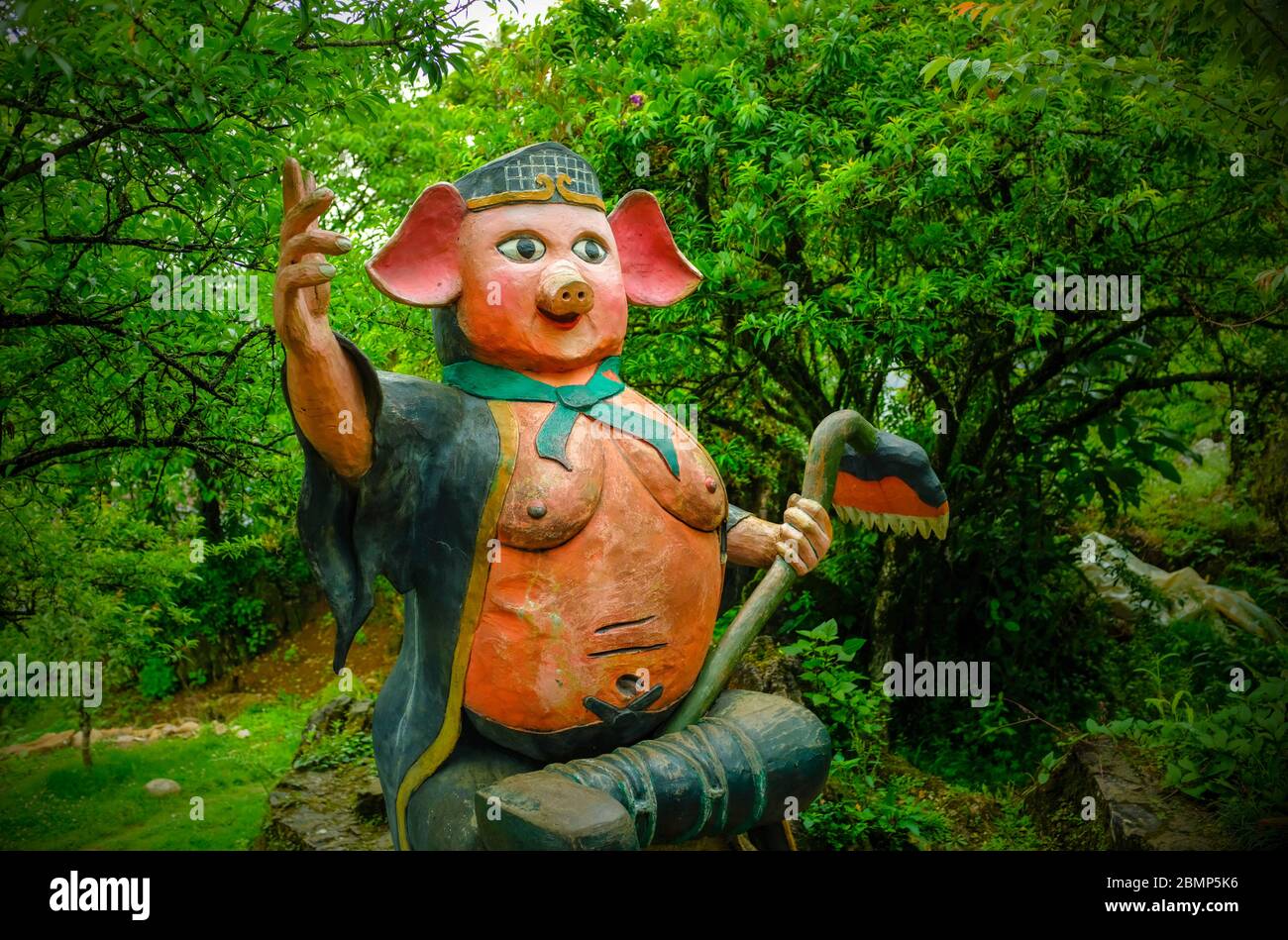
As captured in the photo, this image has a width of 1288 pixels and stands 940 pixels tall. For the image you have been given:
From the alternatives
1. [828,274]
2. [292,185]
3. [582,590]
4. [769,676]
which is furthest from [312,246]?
[828,274]

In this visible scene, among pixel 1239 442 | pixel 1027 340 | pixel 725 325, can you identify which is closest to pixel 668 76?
pixel 725 325

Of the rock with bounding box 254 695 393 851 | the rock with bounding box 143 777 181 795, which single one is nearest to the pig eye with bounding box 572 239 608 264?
the rock with bounding box 254 695 393 851

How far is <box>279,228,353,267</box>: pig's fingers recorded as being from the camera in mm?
2846

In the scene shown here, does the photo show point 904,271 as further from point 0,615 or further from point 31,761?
point 31,761

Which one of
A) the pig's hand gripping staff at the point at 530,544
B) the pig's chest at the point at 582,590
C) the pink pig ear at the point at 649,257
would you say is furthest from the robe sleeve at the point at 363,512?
the pink pig ear at the point at 649,257

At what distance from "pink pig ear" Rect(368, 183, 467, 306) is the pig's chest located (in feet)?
1.40

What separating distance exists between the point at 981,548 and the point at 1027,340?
1.25m

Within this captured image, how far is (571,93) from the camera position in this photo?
546 cm

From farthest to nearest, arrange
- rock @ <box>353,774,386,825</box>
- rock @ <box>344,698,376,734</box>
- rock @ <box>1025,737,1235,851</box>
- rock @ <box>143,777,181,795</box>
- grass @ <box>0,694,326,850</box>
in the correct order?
1. rock @ <box>143,777,181,795</box>
2. rock @ <box>344,698,376,734</box>
3. grass @ <box>0,694,326,850</box>
4. rock @ <box>353,774,386,825</box>
5. rock @ <box>1025,737,1235,851</box>

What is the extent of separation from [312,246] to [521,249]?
2.46 ft

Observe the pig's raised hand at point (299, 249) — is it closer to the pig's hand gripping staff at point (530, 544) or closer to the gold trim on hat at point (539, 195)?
the pig's hand gripping staff at point (530, 544)

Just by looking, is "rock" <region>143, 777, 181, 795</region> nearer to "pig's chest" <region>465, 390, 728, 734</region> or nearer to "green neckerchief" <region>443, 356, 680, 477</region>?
"pig's chest" <region>465, 390, 728, 734</region>

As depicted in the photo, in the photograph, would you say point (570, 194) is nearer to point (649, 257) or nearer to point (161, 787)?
point (649, 257)

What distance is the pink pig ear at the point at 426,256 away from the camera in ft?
11.3
